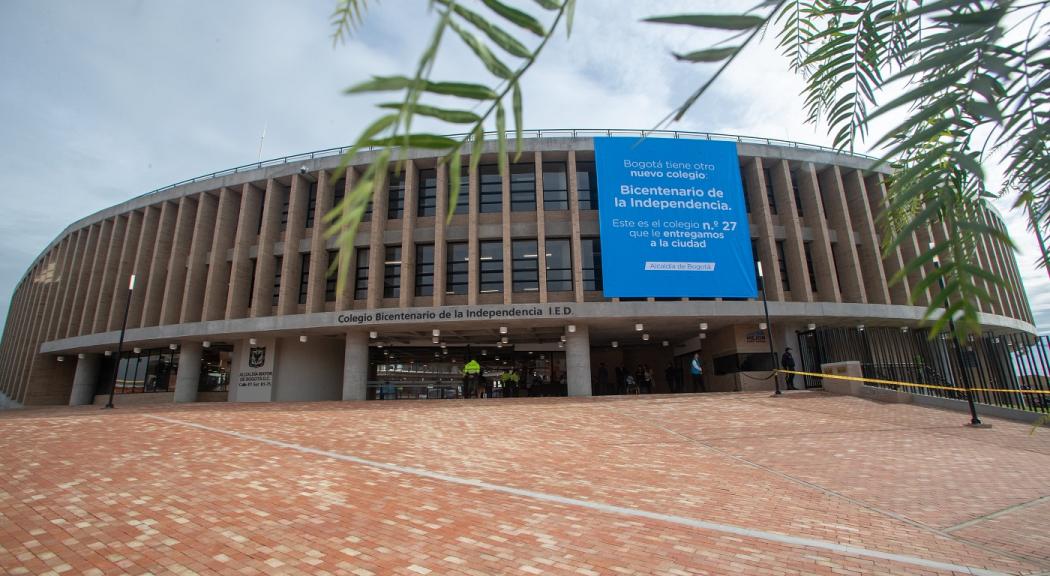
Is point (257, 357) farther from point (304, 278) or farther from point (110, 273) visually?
point (110, 273)

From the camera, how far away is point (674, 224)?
2047 centimetres

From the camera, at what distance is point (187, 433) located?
1067 cm

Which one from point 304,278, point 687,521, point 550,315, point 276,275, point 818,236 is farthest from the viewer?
point 276,275

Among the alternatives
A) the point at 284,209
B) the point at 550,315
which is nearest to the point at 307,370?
the point at 284,209

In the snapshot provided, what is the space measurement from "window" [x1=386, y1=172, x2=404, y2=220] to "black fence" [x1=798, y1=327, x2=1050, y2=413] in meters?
20.6

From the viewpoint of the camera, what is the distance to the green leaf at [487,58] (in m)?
1.06

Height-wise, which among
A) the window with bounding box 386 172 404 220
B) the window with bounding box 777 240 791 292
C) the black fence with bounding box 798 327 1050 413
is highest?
the window with bounding box 386 172 404 220

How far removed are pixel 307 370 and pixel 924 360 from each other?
1167 inches

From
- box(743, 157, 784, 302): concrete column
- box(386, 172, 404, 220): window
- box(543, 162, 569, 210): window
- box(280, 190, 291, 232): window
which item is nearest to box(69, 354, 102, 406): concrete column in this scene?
box(280, 190, 291, 232): window

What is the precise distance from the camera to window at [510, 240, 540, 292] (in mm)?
22297

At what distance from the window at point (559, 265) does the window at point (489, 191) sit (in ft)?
11.1

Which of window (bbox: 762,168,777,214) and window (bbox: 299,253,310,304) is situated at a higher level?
window (bbox: 762,168,777,214)

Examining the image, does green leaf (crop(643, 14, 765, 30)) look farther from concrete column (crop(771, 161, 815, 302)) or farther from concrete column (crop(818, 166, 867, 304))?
concrete column (crop(818, 166, 867, 304))

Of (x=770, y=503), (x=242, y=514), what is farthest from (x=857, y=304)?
(x=242, y=514)
